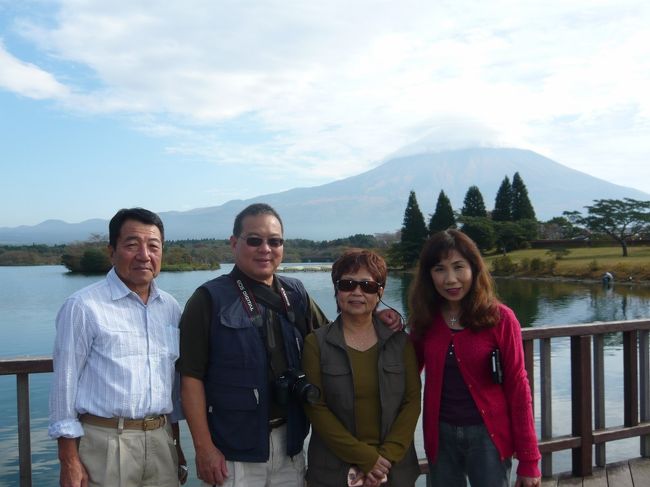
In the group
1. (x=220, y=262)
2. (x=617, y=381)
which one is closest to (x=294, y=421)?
(x=617, y=381)

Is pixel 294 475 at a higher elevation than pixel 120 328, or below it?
below

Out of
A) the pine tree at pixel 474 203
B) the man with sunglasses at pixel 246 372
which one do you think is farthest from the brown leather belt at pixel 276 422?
the pine tree at pixel 474 203

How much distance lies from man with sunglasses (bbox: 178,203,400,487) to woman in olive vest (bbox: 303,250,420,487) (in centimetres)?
A: 11

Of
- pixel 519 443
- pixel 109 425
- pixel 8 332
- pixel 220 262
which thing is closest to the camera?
pixel 109 425

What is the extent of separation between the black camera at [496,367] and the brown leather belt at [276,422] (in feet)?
2.88

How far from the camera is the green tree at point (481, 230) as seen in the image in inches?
2057

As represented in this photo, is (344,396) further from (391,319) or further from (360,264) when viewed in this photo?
(360,264)

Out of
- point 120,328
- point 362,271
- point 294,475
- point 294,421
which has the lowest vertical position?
point 294,475

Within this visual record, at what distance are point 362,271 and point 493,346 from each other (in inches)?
24.9

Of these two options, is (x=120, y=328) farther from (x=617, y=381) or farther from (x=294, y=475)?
(x=617, y=381)

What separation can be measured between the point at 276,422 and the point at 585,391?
7.06 feet

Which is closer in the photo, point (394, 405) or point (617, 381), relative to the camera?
point (394, 405)

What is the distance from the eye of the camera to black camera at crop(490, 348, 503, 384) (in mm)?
2359

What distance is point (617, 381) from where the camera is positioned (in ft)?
35.1
